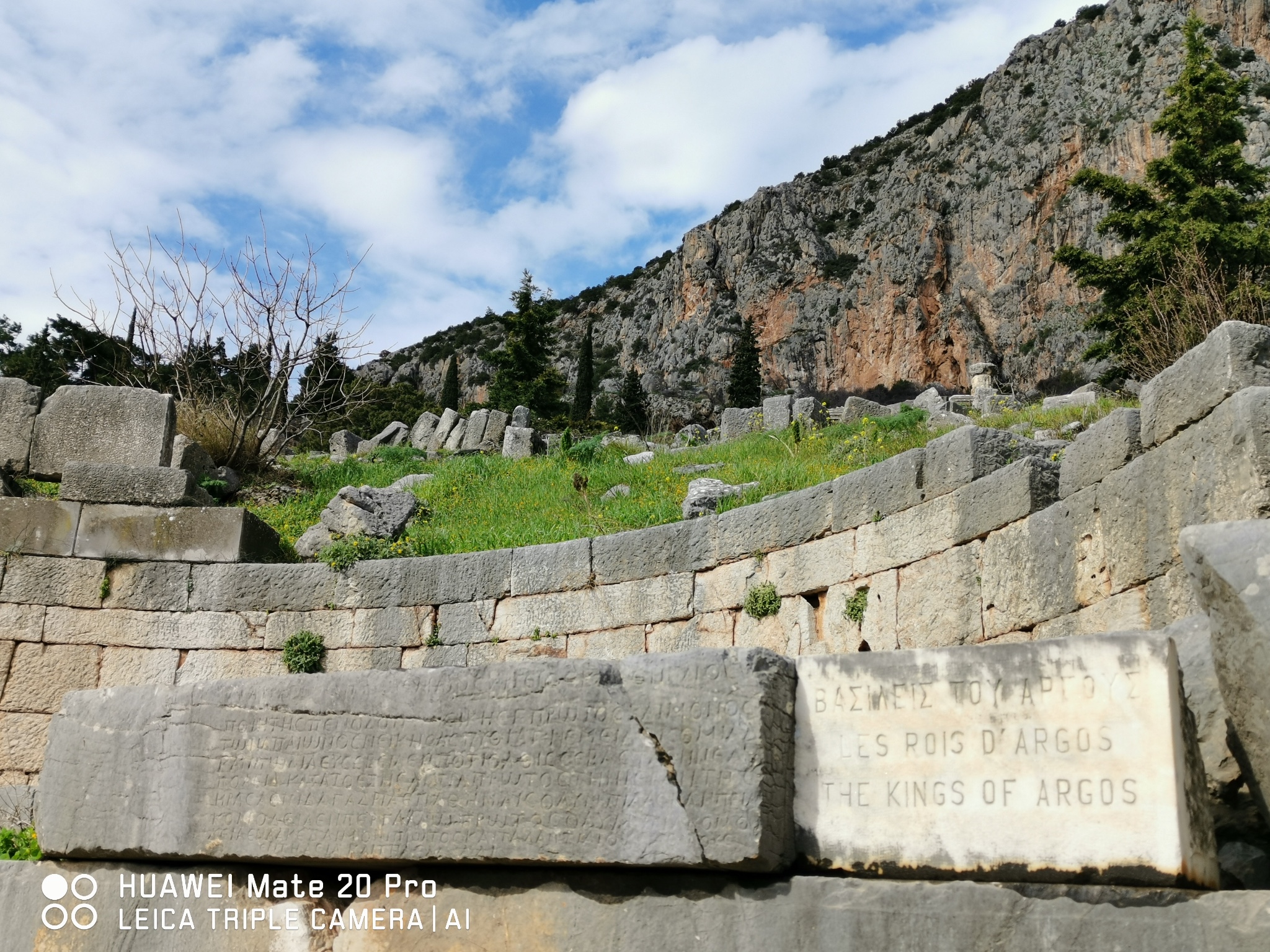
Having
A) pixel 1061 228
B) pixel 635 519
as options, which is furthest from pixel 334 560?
pixel 1061 228

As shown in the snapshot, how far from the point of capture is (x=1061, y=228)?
46750 mm

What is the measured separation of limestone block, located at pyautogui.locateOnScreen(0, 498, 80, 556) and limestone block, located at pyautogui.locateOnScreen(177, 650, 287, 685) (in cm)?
156

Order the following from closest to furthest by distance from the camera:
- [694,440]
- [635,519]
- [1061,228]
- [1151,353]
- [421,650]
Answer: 1. [421,650]
2. [635,519]
3. [1151,353]
4. [694,440]
5. [1061,228]

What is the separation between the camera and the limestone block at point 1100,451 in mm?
5918

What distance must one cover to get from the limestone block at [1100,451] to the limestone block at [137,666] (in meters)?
7.55

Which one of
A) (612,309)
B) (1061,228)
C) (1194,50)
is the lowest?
(1194,50)

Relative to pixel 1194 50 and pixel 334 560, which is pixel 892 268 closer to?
pixel 1194 50

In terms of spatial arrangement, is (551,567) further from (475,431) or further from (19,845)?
(475,431)

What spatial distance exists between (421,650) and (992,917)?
23.7ft

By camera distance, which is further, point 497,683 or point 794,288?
point 794,288

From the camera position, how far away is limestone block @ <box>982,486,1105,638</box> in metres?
6.06

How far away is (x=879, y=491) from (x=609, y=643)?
103 inches

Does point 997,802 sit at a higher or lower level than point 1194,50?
lower

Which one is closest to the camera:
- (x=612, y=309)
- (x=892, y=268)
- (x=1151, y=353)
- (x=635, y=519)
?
(x=635, y=519)
